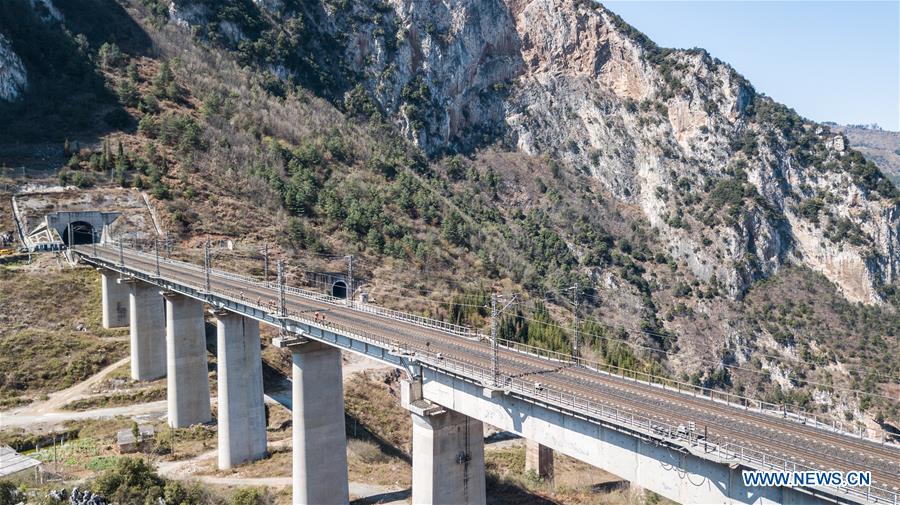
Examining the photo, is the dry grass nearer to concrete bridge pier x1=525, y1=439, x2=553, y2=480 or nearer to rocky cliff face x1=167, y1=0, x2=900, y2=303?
concrete bridge pier x1=525, y1=439, x2=553, y2=480

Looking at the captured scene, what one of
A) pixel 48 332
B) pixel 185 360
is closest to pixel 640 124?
pixel 185 360

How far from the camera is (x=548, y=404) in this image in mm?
27109

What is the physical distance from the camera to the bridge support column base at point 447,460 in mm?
33281

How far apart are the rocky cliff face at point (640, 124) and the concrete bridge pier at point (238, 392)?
131m

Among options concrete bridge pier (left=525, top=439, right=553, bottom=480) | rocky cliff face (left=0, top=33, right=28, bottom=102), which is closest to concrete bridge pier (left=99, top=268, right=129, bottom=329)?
concrete bridge pier (left=525, top=439, right=553, bottom=480)

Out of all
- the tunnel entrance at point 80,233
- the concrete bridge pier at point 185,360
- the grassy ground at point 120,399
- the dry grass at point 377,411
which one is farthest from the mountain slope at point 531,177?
the concrete bridge pier at point 185,360

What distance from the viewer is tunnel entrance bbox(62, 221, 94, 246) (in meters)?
86.5

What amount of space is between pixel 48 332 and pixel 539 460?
171ft

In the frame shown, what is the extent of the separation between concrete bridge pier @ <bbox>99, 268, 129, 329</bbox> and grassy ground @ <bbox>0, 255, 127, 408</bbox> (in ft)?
4.22

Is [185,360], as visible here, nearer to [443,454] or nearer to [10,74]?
[443,454]

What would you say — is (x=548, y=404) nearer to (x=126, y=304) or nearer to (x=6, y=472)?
(x=6, y=472)

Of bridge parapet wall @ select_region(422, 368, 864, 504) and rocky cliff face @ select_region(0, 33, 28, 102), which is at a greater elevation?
rocky cliff face @ select_region(0, 33, 28, 102)

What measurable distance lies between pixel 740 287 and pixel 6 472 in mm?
150605

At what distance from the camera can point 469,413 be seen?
31969 millimetres
